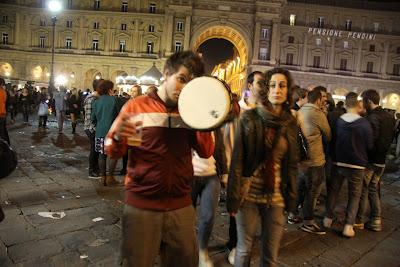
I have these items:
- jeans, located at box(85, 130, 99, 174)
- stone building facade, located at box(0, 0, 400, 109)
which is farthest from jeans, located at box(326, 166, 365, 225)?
stone building facade, located at box(0, 0, 400, 109)

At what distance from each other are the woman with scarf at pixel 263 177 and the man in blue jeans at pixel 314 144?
6.96 ft

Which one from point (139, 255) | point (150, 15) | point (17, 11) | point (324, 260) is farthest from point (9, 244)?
point (17, 11)

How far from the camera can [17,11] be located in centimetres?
5403

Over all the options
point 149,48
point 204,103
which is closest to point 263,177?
point 204,103

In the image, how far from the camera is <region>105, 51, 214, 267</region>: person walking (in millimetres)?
2271

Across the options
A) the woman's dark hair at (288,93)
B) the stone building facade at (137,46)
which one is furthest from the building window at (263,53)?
the woman's dark hair at (288,93)

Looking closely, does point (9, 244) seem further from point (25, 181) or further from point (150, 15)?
point (150, 15)

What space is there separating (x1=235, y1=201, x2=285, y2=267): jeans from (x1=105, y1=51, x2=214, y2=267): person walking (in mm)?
703

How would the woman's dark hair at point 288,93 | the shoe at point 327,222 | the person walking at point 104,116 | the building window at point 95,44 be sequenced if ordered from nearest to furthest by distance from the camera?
the woman's dark hair at point 288,93
the shoe at point 327,222
the person walking at point 104,116
the building window at point 95,44

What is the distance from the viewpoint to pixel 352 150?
502 centimetres

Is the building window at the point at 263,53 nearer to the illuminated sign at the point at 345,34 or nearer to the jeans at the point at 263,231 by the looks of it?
the illuminated sign at the point at 345,34

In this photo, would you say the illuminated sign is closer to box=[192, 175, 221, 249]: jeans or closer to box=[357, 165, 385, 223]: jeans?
box=[357, 165, 385, 223]: jeans

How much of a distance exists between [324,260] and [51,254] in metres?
3.01

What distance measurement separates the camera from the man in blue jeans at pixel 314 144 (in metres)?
5.02
